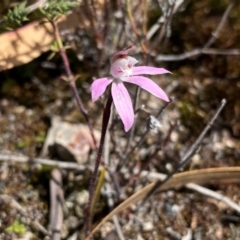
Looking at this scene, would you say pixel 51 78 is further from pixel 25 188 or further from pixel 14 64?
pixel 25 188

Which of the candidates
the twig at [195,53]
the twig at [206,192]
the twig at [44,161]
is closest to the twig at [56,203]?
the twig at [44,161]

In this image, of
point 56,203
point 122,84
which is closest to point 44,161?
point 56,203

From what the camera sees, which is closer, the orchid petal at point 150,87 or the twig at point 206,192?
the orchid petal at point 150,87

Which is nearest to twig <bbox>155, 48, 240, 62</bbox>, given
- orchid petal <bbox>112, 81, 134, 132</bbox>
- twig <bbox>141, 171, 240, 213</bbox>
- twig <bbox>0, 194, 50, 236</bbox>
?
twig <bbox>141, 171, 240, 213</bbox>

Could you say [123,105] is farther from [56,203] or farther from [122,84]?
[56,203]

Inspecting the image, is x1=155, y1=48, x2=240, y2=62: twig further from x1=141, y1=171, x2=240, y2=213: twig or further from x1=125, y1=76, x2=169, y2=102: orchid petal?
x1=125, y1=76, x2=169, y2=102: orchid petal

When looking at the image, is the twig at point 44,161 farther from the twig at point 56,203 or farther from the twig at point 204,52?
the twig at point 204,52

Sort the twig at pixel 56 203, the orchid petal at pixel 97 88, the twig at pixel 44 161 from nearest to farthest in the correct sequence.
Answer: the orchid petal at pixel 97 88 → the twig at pixel 56 203 → the twig at pixel 44 161

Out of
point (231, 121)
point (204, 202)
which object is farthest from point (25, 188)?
point (231, 121)
